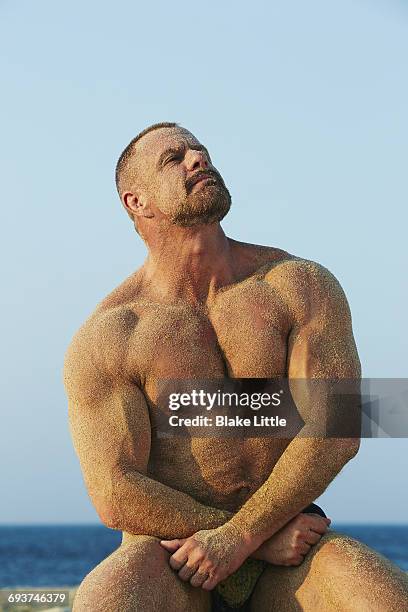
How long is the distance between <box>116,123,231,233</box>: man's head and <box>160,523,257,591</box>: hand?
1544mm

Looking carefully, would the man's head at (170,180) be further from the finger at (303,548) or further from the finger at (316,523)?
the finger at (303,548)

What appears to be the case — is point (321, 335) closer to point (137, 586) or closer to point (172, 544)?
point (172, 544)

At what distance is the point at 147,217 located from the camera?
697cm

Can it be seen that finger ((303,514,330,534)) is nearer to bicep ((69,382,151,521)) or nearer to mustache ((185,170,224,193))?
bicep ((69,382,151,521))

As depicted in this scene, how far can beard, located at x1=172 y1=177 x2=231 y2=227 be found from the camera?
6766 millimetres

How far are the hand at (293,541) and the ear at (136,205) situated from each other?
1694 millimetres

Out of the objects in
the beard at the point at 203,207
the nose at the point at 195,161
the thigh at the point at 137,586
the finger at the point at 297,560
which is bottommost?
the thigh at the point at 137,586

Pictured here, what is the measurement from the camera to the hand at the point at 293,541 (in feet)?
21.4

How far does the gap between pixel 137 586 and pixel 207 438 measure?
2.73 feet

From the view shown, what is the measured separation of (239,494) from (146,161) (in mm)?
1730

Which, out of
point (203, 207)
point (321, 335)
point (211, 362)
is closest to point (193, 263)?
point (203, 207)

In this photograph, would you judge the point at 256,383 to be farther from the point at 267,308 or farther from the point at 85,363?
the point at 85,363

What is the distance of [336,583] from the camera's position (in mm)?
6285

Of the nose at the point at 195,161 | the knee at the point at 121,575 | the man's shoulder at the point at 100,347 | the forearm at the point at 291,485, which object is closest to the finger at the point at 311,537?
the forearm at the point at 291,485
